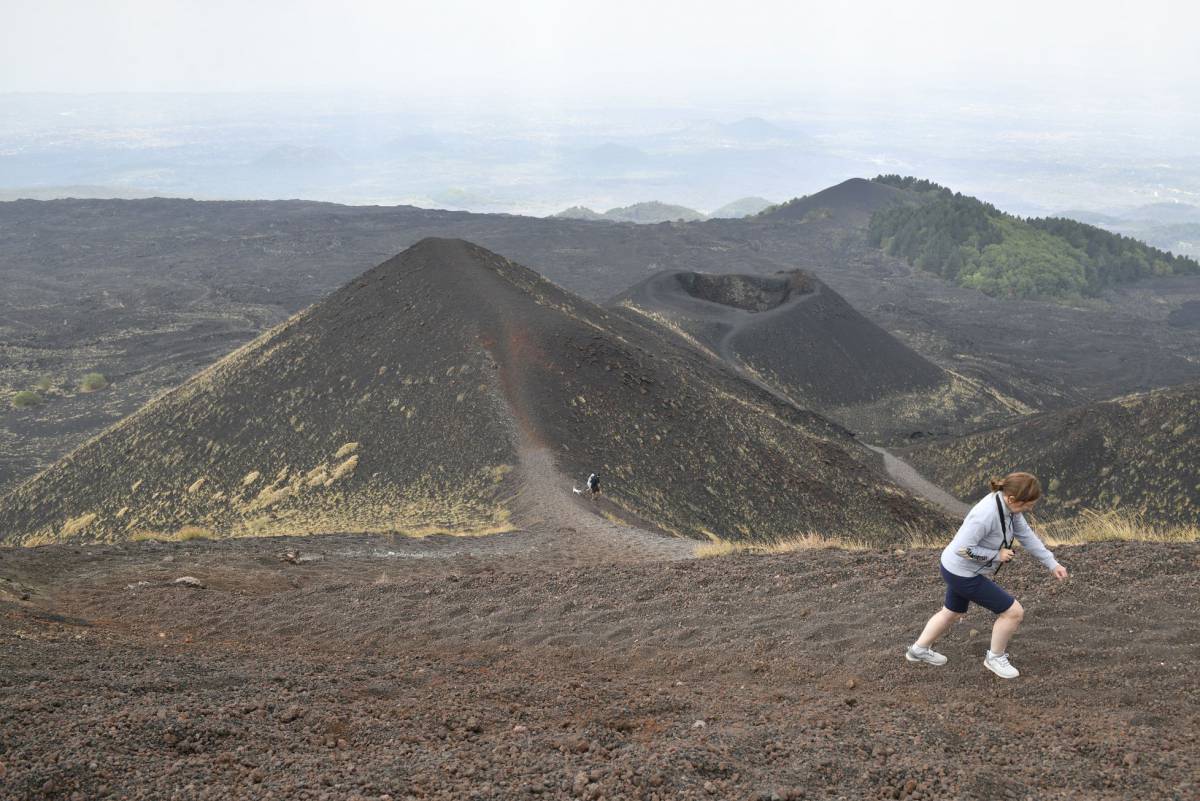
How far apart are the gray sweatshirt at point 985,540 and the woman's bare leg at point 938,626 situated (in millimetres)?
444

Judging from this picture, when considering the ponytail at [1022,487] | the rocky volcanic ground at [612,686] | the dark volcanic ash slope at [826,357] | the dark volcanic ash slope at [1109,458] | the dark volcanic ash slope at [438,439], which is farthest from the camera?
the dark volcanic ash slope at [826,357]

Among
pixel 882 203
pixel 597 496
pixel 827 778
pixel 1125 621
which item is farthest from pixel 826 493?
pixel 882 203

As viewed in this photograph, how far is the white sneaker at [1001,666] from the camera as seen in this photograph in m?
7.94

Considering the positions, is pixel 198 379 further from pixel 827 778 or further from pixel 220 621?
pixel 827 778

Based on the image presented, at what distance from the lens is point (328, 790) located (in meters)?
5.98

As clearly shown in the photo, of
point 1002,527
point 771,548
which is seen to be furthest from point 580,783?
point 771,548

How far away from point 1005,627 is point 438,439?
20.4m

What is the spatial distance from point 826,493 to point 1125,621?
21.8m

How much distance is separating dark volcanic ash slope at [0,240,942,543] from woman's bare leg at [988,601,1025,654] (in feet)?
46.6

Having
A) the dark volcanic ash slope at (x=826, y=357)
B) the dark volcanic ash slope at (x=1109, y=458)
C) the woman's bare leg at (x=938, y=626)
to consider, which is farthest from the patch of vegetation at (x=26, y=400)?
the woman's bare leg at (x=938, y=626)

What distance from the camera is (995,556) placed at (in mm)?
7887

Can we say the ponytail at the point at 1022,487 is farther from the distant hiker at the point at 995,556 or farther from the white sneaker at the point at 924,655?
the white sneaker at the point at 924,655

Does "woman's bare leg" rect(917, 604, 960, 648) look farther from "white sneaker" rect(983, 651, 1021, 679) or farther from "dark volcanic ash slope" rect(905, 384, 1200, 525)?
"dark volcanic ash slope" rect(905, 384, 1200, 525)

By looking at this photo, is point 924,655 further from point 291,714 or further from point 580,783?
point 291,714
